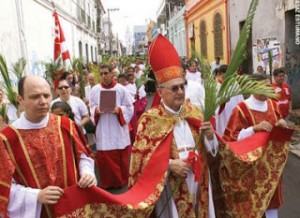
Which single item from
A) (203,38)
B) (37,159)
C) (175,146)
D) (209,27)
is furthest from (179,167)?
(203,38)

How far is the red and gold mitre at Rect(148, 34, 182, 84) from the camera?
3.19 metres

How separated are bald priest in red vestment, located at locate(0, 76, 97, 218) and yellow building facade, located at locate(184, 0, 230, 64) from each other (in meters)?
14.8

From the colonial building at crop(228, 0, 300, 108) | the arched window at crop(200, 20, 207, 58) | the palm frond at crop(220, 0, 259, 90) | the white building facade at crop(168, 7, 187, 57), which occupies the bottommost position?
the palm frond at crop(220, 0, 259, 90)

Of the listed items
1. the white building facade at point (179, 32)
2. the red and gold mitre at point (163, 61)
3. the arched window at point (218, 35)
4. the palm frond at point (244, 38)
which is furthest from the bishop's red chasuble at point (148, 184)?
the white building facade at point (179, 32)

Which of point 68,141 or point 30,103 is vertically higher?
point 30,103

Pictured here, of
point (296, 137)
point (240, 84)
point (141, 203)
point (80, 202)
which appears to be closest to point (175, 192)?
point (141, 203)

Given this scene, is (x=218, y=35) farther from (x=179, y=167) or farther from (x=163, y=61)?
(x=179, y=167)

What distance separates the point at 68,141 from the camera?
9.37ft

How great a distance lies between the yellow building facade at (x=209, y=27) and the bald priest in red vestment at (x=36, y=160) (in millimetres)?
14796

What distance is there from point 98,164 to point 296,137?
4.45m

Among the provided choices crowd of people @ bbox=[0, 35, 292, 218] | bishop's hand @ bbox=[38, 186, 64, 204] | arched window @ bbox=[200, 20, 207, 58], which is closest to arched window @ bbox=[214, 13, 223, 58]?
arched window @ bbox=[200, 20, 207, 58]

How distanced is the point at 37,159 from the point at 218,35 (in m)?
18.7

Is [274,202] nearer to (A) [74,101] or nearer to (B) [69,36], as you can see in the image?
(A) [74,101]

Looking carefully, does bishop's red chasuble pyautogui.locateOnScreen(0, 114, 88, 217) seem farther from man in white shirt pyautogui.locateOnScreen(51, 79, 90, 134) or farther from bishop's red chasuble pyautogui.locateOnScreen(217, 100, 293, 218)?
man in white shirt pyautogui.locateOnScreen(51, 79, 90, 134)
